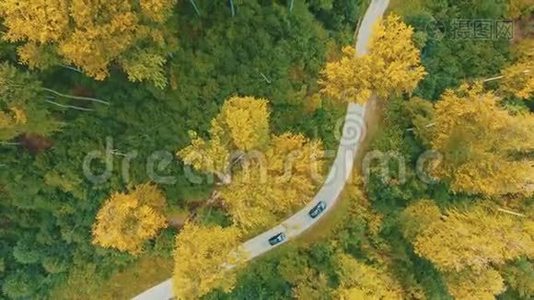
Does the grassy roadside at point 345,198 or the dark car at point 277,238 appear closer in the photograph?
the grassy roadside at point 345,198

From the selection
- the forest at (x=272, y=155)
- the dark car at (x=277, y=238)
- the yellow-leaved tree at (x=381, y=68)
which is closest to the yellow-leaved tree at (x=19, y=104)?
the forest at (x=272, y=155)

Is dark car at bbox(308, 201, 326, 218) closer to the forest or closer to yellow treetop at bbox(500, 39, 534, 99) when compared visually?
the forest

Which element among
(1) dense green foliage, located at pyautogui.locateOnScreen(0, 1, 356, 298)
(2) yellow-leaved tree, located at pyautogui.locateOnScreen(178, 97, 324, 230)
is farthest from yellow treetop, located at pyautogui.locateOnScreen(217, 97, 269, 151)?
(1) dense green foliage, located at pyautogui.locateOnScreen(0, 1, 356, 298)

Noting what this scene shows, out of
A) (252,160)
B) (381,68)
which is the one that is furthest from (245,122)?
(381,68)

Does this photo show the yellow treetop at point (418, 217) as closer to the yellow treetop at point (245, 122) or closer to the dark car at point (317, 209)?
the dark car at point (317, 209)

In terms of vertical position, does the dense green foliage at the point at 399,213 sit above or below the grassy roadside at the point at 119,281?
above

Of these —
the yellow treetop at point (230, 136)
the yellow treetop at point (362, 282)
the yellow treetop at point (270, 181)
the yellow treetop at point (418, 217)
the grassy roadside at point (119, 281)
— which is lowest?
the grassy roadside at point (119, 281)

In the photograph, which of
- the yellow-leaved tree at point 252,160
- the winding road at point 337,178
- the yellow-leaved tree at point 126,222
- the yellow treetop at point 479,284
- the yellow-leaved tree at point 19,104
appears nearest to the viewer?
the yellow-leaved tree at point 19,104

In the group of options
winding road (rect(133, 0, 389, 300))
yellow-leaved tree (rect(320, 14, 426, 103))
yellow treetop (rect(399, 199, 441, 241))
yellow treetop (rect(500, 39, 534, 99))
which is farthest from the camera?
winding road (rect(133, 0, 389, 300))
